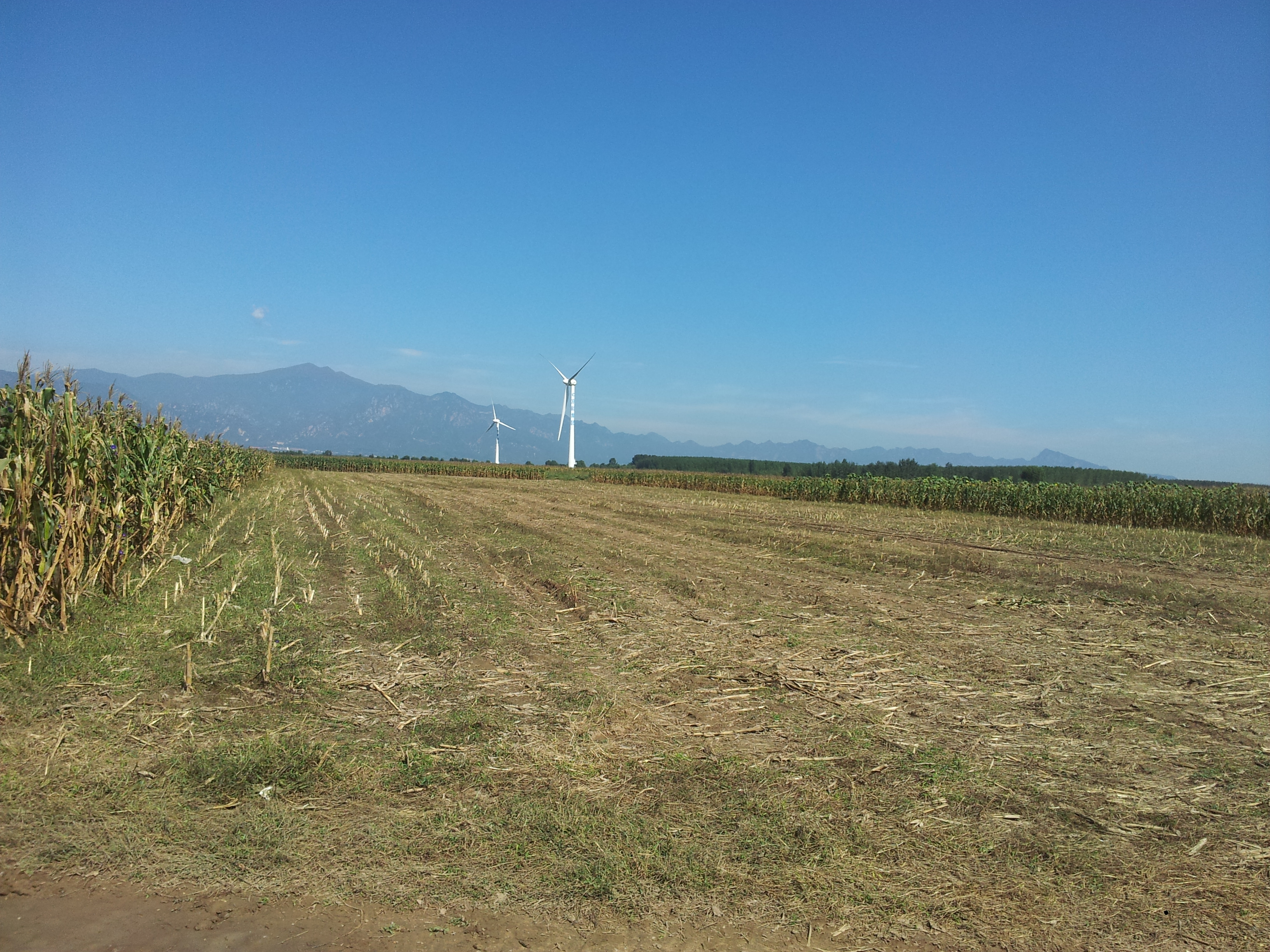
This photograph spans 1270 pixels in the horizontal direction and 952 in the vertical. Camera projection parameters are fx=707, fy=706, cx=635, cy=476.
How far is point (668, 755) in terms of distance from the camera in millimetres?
5477

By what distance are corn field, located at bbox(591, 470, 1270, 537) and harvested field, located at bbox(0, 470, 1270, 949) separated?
21.3 meters

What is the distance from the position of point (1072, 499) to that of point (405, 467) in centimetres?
6176

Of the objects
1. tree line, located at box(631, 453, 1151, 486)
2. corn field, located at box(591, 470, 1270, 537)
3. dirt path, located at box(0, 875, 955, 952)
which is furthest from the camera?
tree line, located at box(631, 453, 1151, 486)

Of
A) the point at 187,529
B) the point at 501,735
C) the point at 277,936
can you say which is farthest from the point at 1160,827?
the point at 187,529

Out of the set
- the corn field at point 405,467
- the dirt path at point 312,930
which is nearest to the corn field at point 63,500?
the dirt path at point 312,930

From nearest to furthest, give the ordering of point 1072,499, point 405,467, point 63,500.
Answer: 1. point 63,500
2. point 1072,499
3. point 405,467

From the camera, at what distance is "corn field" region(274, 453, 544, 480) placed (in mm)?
66875

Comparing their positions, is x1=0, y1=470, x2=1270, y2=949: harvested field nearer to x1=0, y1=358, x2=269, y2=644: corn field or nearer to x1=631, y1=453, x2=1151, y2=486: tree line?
x1=0, y1=358, x2=269, y2=644: corn field

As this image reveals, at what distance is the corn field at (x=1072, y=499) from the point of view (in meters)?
28.3

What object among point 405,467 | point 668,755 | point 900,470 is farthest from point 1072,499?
point 405,467

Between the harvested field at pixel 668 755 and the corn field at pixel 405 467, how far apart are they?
53.3 metres

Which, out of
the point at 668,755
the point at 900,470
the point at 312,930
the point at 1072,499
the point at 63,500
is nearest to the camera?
the point at 312,930

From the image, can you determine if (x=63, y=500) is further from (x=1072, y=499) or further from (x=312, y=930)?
(x=1072, y=499)

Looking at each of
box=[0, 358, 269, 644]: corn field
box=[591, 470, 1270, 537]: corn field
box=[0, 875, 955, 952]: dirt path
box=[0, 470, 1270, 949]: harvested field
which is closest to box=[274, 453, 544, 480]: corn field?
box=[591, 470, 1270, 537]: corn field
